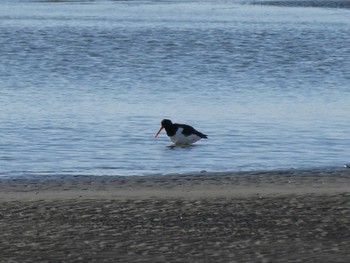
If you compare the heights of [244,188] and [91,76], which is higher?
[244,188]

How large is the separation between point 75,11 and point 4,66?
140ft

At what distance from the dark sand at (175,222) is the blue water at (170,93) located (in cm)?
284

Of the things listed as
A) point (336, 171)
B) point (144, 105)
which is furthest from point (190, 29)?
point (336, 171)

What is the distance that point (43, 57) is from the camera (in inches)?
1656

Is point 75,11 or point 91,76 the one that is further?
point 75,11

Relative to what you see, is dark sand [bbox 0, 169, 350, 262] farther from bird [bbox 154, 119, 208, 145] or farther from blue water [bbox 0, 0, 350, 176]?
bird [bbox 154, 119, 208, 145]

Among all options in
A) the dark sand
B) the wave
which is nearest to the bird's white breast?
the dark sand

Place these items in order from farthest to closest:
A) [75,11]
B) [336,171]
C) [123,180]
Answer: [75,11]
[336,171]
[123,180]

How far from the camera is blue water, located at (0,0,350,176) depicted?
16.7m

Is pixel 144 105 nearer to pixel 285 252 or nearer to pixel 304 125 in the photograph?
pixel 304 125

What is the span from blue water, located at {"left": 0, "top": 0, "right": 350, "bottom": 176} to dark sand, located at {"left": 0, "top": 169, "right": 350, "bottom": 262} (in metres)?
2.84

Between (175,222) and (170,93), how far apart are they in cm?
1861

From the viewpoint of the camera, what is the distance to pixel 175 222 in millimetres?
9828

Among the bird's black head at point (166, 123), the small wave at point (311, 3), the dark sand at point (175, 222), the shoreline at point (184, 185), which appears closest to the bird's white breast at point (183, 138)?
the bird's black head at point (166, 123)
